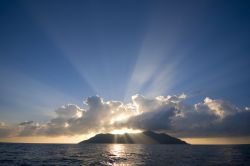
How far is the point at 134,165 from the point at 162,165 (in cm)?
801

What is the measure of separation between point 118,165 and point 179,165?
1785 centimetres

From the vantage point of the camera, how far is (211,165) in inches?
2724

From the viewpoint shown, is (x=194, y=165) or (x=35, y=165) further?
(x=194, y=165)

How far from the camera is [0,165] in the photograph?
200 feet

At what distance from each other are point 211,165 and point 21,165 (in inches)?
2116

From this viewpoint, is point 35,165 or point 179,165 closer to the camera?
point 35,165

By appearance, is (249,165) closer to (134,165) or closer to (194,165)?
(194,165)

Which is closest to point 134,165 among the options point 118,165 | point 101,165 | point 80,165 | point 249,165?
point 118,165

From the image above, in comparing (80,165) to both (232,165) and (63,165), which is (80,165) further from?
(232,165)

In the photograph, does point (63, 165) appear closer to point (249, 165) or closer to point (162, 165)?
point (162, 165)

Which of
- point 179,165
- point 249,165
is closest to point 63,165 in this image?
point 179,165

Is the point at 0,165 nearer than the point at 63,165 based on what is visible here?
Yes

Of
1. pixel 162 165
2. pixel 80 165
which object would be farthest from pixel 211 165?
pixel 80 165

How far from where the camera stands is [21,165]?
63750 millimetres
